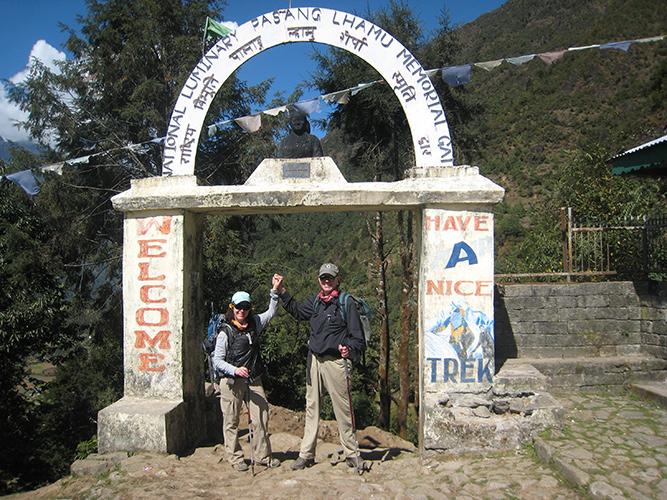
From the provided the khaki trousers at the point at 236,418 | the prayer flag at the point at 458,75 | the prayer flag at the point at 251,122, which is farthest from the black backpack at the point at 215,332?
the prayer flag at the point at 458,75

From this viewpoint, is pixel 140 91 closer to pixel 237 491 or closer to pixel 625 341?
pixel 237 491

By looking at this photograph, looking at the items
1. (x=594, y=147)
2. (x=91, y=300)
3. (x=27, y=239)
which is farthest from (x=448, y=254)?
(x=91, y=300)

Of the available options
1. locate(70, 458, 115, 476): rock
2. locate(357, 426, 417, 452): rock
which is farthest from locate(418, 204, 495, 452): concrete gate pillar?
locate(70, 458, 115, 476): rock

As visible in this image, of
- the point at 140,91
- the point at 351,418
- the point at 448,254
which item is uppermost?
the point at 140,91

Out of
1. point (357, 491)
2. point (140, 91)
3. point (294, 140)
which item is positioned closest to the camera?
point (357, 491)

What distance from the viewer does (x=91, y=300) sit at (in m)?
13.2

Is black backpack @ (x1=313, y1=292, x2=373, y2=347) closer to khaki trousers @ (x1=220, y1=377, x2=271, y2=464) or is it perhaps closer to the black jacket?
the black jacket

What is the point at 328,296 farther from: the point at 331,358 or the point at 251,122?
the point at 251,122

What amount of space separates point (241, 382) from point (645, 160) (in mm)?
5654

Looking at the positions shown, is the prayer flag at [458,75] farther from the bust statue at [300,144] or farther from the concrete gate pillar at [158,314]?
the concrete gate pillar at [158,314]

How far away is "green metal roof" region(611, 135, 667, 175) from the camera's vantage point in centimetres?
598

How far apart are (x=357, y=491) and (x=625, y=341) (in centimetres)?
467

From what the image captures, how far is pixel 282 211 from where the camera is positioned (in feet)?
18.0

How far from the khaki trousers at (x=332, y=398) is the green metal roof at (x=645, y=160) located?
15.6 ft
